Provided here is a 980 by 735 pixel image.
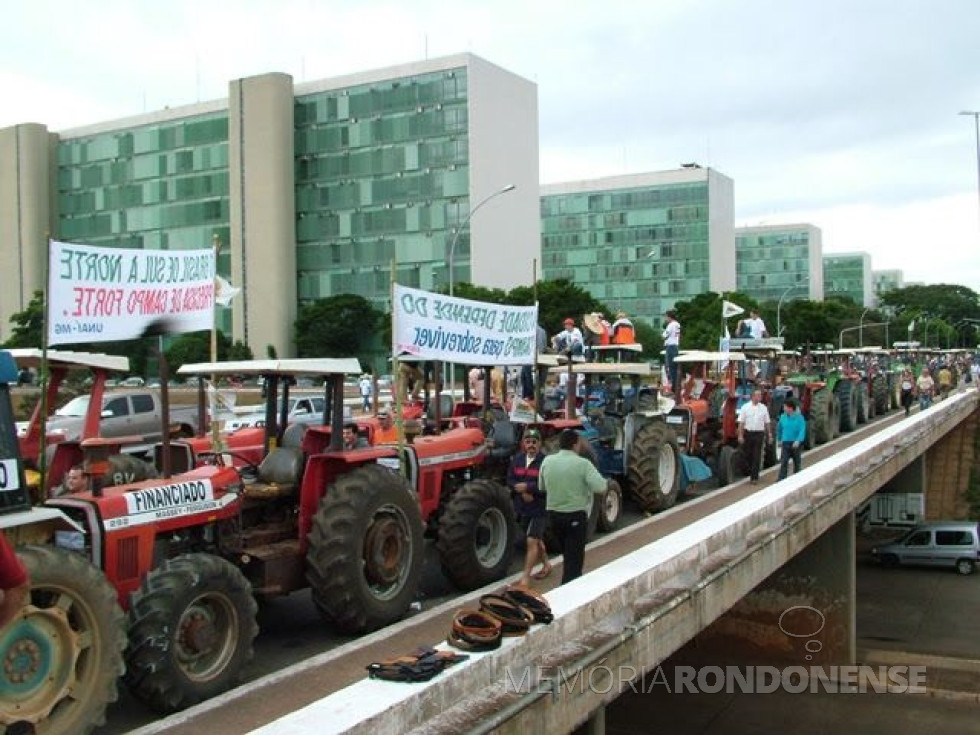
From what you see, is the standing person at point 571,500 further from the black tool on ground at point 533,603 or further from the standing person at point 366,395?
the standing person at point 366,395

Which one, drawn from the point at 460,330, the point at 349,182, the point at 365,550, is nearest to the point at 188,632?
the point at 365,550

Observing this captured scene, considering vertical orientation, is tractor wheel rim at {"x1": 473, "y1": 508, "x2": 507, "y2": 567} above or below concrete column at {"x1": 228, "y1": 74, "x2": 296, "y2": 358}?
below

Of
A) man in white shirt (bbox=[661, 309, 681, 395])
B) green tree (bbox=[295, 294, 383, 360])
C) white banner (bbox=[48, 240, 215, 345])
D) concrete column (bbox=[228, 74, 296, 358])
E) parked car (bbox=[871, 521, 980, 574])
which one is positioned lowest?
parked car (bbox=[871, 521, 980, 574])

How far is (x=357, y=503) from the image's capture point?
772cm

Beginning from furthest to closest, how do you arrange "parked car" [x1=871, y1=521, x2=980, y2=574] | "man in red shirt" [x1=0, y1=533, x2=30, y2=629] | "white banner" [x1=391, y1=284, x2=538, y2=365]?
"parked car" [x1=871, y1=521, x2=980, y2=574]
"white banner" [x1=391, y1=284, x2=538, y2=365]
"man in red shirt" [x1=0, y1=533, x2=30, y2=629]

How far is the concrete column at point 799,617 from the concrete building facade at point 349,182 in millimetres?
53819

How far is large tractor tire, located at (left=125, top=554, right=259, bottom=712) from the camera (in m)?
6.07

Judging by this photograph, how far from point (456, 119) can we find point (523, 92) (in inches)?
305

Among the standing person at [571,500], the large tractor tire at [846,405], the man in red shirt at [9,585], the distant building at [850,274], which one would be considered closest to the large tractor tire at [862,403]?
the large tractor tire at [846,405]

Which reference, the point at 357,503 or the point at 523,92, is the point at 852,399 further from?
the point at 523,92

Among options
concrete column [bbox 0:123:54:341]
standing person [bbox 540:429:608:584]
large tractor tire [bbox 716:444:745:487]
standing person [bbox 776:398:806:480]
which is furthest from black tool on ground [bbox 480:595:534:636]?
concrete column [bbox 0:123:54:341]

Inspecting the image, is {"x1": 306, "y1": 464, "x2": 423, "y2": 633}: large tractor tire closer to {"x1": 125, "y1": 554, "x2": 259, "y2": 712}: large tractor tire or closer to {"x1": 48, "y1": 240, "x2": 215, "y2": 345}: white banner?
{"x1": 125, "y1": 554, "x2": 259, "y2": 712}: large tractor tire

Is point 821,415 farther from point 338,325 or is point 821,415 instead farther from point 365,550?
point 338,325

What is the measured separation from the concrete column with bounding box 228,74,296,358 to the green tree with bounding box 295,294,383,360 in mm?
2904
